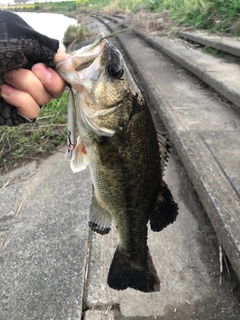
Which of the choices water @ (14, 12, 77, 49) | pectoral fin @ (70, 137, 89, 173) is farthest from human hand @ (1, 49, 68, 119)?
water @ (14, 12, 77, 49)

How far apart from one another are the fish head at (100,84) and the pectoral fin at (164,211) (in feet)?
1.32

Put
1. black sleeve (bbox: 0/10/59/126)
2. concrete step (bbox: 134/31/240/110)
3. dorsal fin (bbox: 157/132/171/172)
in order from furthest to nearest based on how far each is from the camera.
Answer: concrete step (bbox: 134/31/240/110), dorsal fin (bbox: 157/132/171/172), black sleeve (bbox: 0/10/59/126)

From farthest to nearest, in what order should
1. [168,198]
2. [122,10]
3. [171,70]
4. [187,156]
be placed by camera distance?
[122,10], [171,70], [187,156], [168,198]

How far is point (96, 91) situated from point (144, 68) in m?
4.64

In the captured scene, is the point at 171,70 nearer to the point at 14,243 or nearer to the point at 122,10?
the point at 14,243

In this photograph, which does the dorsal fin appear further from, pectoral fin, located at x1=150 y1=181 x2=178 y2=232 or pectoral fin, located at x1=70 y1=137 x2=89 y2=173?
pectoral fin, located at x1=70 y1=137 x2=89 y2=173

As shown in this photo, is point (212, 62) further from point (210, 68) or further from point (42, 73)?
point (42, 73)

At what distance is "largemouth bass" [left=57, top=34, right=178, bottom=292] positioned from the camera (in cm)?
134

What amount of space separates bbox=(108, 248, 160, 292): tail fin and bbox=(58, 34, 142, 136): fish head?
0.69 m

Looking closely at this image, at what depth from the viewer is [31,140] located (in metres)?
4.27

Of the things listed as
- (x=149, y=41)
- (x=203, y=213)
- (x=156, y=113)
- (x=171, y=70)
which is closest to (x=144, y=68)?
(x=171, y=70)

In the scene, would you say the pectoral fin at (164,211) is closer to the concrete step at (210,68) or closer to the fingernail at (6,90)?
the fingernail at (6,90)

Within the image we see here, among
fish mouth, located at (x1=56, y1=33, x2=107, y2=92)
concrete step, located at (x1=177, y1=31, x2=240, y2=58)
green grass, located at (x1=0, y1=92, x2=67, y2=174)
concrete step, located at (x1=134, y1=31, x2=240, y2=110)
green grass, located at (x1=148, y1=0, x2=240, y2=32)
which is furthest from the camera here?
green grass, located at (x1=148, y1=0, x2=240, y2=32)

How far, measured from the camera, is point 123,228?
1666 millimetres
